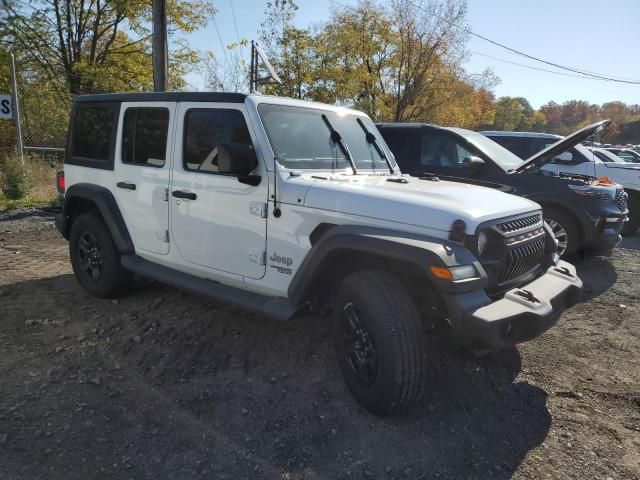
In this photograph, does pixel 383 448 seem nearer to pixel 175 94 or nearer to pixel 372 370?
pixel 372 370

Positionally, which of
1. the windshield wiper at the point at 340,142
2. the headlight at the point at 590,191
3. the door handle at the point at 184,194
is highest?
the windshield wiper at the point at 340,142

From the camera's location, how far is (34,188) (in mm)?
10750

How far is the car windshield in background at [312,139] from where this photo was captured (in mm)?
3480

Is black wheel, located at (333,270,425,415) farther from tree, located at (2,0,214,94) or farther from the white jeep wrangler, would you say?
tree, located at (2,0,214,94)

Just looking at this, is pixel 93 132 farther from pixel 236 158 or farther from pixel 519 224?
pixel 519 224

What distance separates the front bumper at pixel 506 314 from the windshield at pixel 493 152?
12.3 ft

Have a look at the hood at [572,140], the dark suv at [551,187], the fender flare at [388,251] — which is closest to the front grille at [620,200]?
the dark suv at [551,187]

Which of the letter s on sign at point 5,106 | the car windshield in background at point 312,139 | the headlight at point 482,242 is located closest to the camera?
the headlight at point 482,242

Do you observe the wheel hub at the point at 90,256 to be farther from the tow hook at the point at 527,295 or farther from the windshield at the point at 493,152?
the windshield at the point at 493,152

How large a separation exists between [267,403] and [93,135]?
127 inches

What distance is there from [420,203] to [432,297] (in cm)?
61

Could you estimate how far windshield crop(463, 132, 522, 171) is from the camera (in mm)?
6582

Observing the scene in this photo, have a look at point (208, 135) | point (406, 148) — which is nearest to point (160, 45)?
point (406, 148)

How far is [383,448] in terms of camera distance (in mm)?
2654
